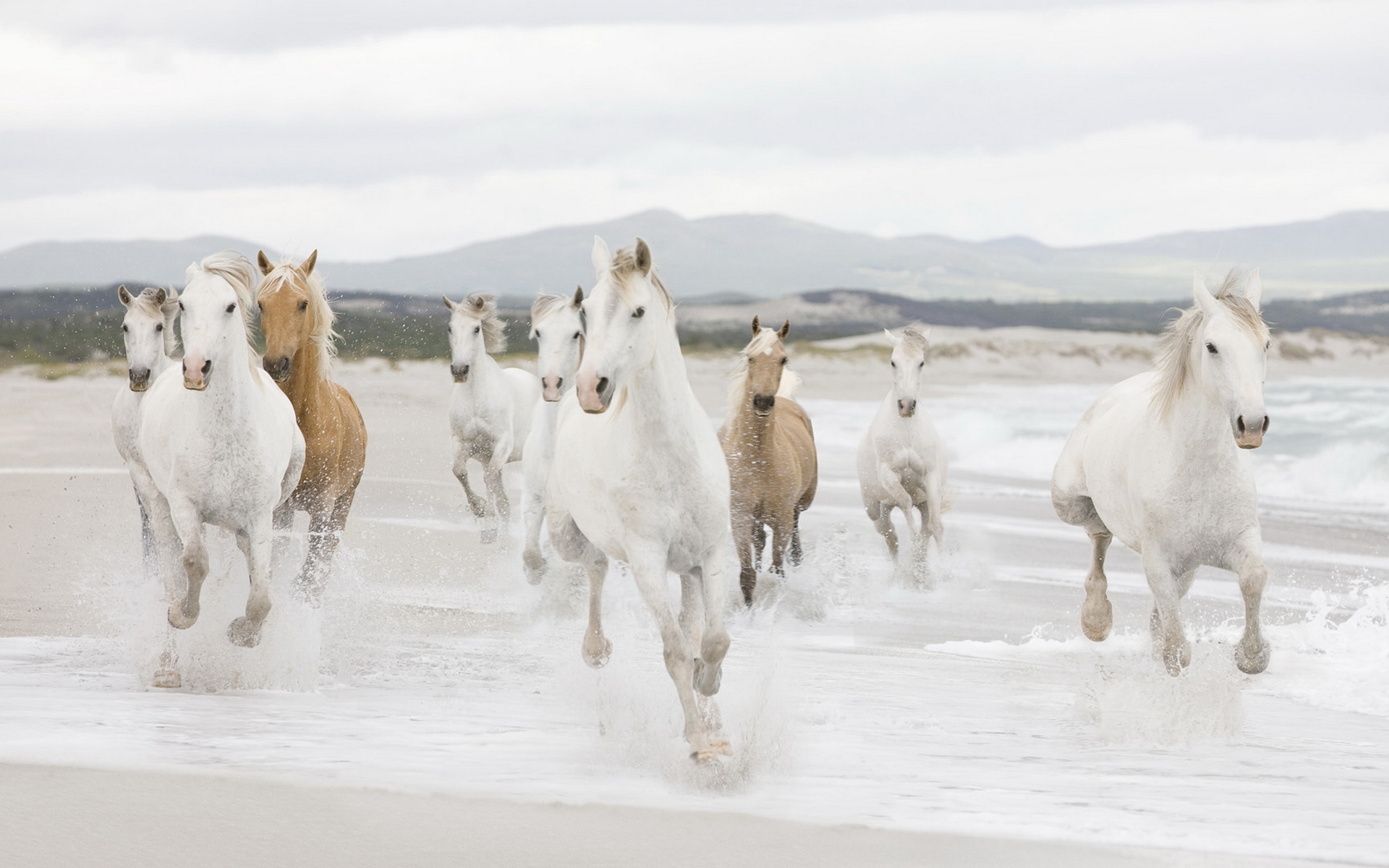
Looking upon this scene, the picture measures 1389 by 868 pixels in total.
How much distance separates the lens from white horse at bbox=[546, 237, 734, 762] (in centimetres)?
482

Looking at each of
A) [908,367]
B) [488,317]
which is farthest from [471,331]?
[908,367]

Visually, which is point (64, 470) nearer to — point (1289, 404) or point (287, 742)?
point (287, 742)

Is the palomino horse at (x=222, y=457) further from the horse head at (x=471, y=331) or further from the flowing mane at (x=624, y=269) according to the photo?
the horse head at (x=471, y=331)

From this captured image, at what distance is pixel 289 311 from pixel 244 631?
1.68m

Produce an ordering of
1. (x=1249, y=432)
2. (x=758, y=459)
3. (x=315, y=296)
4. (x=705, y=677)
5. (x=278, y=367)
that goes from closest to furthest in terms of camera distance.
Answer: (x=1249, y=432), (x=705, y=677), (x=278, y=367), (x=315, y=296), (x=758, y=459)

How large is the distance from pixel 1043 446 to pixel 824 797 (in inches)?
652

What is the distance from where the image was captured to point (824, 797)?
467cm

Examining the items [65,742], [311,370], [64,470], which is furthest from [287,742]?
[64,470]

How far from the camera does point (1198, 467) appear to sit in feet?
18.6

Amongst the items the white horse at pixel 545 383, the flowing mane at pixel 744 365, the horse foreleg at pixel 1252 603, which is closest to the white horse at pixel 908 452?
the flowing mane at pixel 744 365

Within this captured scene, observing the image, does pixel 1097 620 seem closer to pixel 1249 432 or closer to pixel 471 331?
pixel 1249 432

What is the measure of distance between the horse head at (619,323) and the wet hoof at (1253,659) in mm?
2753

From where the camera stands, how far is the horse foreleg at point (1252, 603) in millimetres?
5547

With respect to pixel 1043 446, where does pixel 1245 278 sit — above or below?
above
